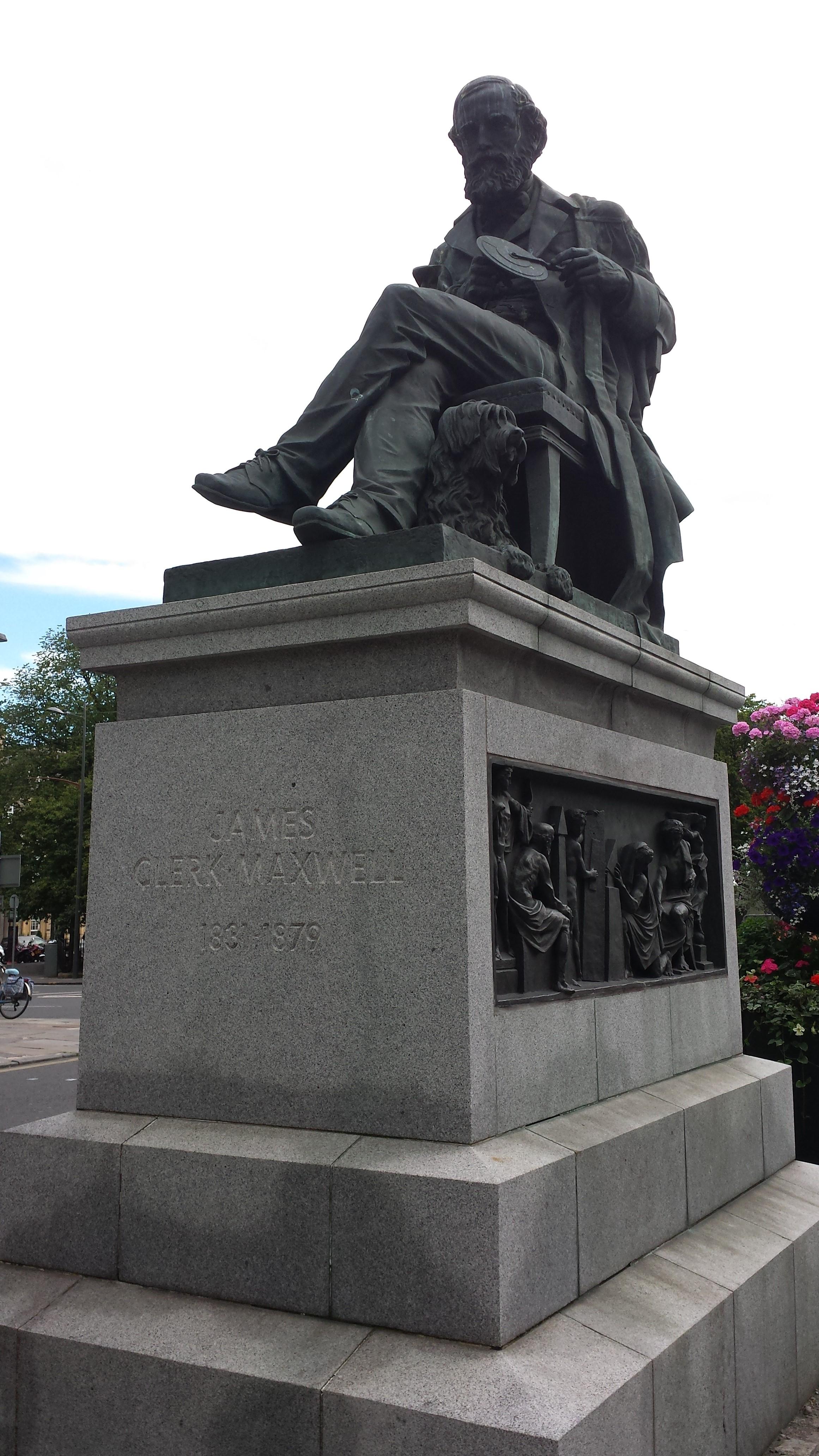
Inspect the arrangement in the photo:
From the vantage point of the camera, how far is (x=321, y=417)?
5.34 metres

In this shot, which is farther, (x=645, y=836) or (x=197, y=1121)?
(x=645, y=836)

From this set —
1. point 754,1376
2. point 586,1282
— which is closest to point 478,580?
point 586,1282

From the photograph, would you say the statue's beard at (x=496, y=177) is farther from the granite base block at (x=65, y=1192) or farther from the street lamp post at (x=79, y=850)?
the street lamp post at (x=79, y=850)

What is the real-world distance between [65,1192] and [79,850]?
36.9 meters

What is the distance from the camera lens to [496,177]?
21.3ft

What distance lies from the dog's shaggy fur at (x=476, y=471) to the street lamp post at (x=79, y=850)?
35.3 meters

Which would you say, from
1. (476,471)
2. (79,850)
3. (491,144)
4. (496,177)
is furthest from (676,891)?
(79,850)

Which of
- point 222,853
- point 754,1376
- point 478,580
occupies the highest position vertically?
point 478,580

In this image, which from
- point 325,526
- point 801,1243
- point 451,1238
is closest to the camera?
point 451,1238

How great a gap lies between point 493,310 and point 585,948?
131 inches

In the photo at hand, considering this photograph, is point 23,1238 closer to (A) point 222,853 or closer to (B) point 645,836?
(A) point 222,853

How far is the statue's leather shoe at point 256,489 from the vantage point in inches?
199

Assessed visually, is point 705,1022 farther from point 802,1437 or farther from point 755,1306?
point 802,1437

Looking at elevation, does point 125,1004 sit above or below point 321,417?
below
